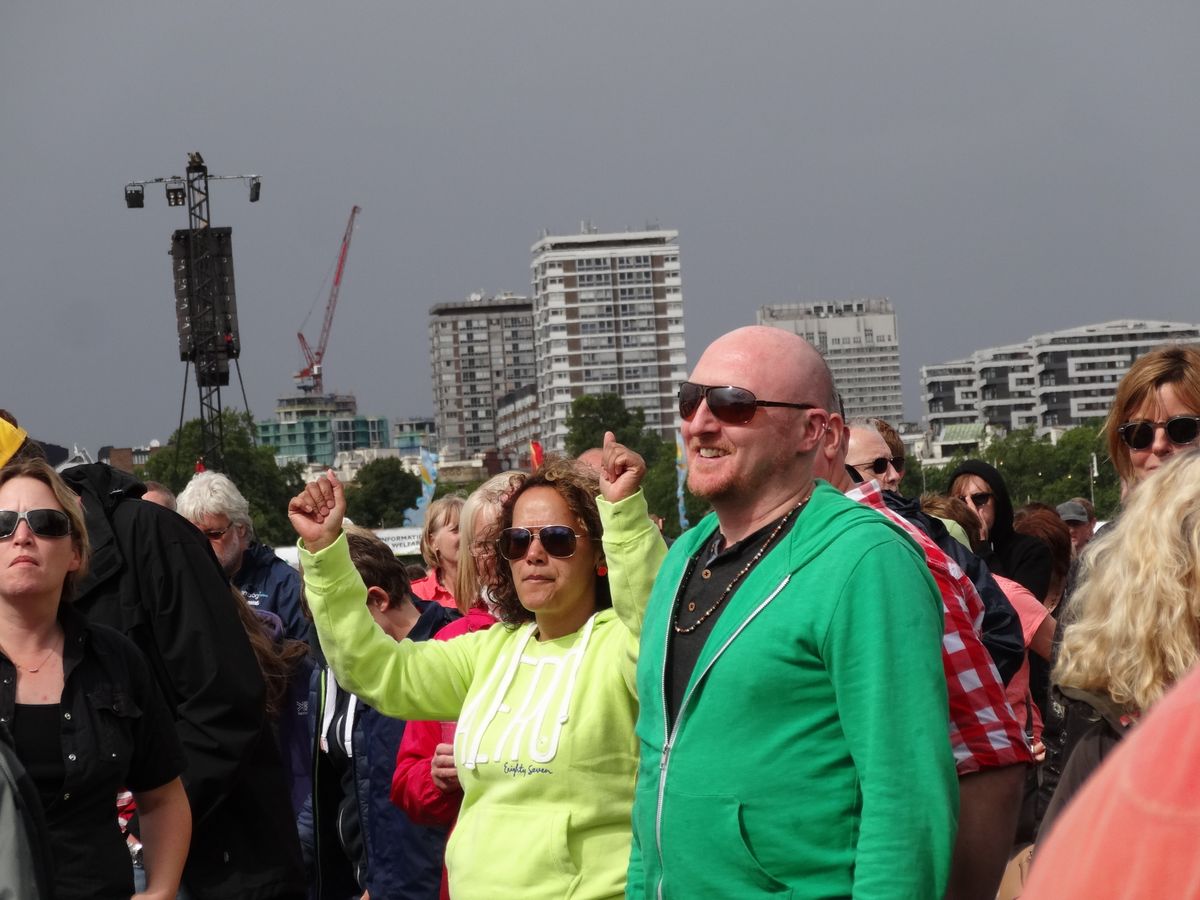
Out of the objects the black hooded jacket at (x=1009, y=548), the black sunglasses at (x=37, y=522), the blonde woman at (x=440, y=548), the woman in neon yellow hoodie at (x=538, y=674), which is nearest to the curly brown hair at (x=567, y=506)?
the woman in neon yellow hoodie at (x=538, y=674)

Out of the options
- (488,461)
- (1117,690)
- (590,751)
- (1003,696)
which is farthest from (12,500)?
(488,461)

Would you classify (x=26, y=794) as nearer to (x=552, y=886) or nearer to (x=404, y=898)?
(x=552, y=886)

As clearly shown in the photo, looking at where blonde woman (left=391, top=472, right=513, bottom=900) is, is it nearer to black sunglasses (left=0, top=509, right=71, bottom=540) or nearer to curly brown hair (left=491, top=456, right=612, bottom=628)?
curly brown hair (left=491, top=456, right=612, bottom=628)

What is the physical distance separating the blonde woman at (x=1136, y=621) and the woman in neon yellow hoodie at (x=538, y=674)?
125 centimetres

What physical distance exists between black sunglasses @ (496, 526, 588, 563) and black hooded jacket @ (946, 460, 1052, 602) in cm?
385

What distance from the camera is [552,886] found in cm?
380

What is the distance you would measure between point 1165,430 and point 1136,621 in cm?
183

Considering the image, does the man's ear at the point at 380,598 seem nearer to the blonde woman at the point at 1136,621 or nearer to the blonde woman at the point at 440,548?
the blonde woman at the point at 440,548

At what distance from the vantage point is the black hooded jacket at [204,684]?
14.1ft

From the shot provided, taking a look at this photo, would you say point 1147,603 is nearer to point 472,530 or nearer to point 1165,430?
point 1165,430

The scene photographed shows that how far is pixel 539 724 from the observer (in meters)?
3.96

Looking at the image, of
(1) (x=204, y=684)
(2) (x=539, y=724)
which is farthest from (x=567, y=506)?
(1) (x=204, y=684)

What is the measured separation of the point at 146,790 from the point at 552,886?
1004 mm

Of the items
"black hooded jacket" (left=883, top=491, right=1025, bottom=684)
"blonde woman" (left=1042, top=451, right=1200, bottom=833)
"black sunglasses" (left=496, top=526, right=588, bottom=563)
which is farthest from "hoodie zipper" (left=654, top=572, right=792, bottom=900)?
"black hooded jacket" (left=883, top=491, right=1025, bottom=684)
